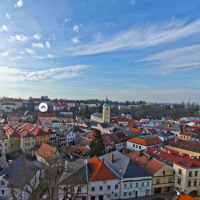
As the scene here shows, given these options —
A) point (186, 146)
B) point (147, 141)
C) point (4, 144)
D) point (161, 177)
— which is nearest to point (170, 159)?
point (161, 177)

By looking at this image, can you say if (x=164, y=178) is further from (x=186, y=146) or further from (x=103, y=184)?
(x=186, y=146)

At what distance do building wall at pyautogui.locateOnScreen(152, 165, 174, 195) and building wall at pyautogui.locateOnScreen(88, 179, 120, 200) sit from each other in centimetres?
524

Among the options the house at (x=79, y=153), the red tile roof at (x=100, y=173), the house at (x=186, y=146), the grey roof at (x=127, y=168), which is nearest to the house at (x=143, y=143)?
the house at (x=186, y=146)

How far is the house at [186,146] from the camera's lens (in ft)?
111

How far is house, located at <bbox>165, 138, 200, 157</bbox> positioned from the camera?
111 feet

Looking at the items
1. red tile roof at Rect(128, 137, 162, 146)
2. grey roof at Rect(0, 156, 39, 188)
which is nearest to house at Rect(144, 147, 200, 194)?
red tile roof at Rect(128, 137, 162, 146)

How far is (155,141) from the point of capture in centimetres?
3741

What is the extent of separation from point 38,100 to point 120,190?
137 metres

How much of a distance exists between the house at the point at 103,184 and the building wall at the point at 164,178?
5.23m

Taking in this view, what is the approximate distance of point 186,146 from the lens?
35.7 metres

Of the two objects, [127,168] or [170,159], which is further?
[170,159]

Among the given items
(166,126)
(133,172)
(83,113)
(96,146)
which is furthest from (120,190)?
(83,113)

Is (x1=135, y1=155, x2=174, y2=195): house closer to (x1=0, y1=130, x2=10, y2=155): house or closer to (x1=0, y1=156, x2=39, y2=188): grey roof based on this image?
(x1=0, y1=156, x2=39, y2=188): grey roof

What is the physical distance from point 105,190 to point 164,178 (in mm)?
8343
